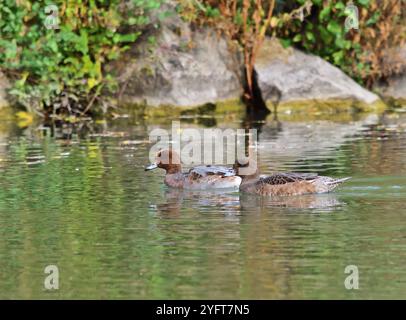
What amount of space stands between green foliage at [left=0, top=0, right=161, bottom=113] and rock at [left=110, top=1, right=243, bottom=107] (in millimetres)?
424

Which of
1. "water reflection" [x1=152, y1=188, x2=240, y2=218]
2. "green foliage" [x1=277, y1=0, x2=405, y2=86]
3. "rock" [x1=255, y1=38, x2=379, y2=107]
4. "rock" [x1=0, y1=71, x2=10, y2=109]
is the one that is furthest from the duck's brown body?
"green foliage" [x1=277, y1=0, x2=405, y2=86]

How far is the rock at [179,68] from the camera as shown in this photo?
21516 millimetres

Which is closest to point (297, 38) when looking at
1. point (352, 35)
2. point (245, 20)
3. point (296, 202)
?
point (352, 35)

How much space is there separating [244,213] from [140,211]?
37.3 inches

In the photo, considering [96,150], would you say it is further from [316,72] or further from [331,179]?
[316,72]

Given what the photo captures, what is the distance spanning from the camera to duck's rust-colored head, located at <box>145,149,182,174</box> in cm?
1287

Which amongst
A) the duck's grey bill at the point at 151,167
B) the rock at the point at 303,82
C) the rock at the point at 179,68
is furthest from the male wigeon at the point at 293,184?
the rock at the point at 303,82

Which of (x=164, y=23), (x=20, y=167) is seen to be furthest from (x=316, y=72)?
(x=20, y=167)

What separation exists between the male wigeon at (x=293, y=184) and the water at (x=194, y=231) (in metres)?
0.10

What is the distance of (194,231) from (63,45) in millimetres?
11850

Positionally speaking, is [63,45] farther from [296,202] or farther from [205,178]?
[296,202]

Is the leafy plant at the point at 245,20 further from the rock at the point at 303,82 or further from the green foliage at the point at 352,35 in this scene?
the green foliage at the point at 352,35
